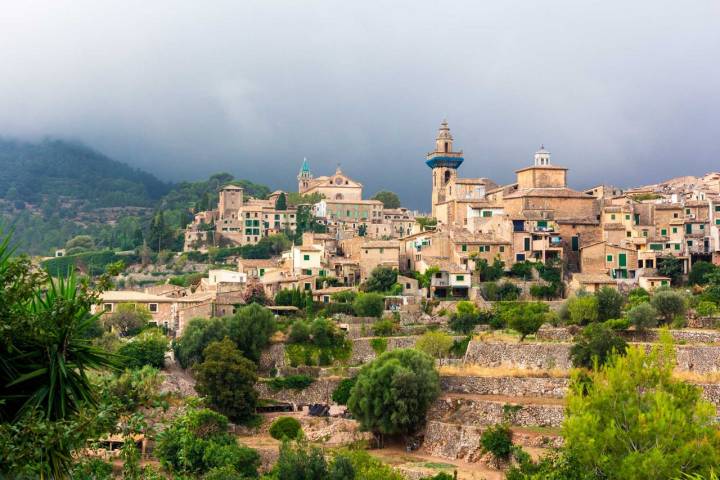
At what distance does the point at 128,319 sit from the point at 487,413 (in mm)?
20433

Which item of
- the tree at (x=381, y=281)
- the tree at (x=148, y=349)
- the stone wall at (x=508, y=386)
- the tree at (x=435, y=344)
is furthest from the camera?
the tree at (x=381, y=281)

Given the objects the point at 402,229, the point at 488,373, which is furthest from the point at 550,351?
the point at 402,229

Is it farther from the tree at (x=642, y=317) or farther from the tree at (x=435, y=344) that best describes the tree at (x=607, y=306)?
the tree at (x=435, y=344)

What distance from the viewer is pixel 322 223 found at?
79750 millimetres

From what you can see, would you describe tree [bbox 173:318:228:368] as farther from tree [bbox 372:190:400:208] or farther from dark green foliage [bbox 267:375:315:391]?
tree [bbox 372:190:400:208]

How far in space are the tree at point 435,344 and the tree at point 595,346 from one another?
20.2 feet

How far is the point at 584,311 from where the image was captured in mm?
46812

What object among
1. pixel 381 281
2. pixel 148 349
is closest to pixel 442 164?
pixel 381 281

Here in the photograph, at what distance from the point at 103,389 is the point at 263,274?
50.0 meters

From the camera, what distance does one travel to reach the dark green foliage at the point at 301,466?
32.5 meters

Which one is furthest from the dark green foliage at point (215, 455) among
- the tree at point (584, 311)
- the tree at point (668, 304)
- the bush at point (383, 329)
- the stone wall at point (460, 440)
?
the tree at point (668, 304)

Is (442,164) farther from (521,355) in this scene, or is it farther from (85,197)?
(85,197)

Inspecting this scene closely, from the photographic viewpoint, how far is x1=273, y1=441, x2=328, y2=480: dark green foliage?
32531 mm

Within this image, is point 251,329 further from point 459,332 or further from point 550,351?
point 550,351
